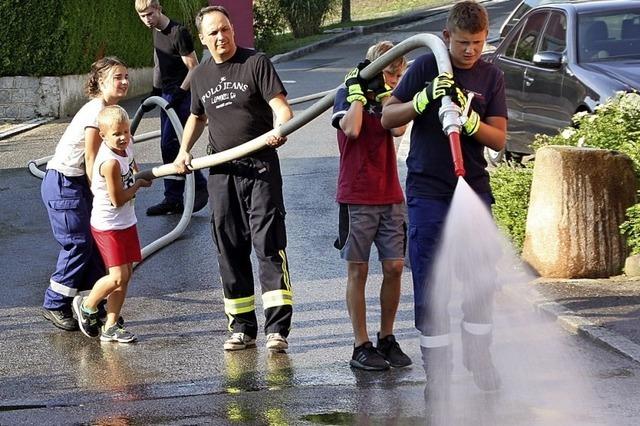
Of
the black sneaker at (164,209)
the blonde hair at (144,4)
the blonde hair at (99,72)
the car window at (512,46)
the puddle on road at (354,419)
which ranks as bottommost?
the black sneaker at (164,209)

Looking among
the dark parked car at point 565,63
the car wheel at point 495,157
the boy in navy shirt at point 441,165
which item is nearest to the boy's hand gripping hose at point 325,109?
the boy in navy shirt at point 441,165

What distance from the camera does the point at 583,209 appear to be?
8.84 metres

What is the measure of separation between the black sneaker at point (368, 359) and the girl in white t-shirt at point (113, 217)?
5.02ft

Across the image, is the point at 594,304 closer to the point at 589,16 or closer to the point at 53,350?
the point at 53,350

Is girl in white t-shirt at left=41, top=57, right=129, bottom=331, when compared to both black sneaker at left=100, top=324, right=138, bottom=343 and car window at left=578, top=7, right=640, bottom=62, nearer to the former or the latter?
black sneaker at left=100, top=324, right=138, bottom=343

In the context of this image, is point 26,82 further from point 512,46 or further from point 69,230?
point 69,230

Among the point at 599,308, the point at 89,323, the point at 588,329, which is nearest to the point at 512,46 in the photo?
the point at 599,308

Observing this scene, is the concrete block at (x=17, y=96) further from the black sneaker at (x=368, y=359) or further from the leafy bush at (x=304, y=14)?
the leafy bush at (x=304, y=14)

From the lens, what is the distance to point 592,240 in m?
8.90

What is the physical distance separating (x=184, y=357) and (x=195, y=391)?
0.74 metres

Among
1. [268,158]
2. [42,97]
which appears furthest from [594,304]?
[42,97]

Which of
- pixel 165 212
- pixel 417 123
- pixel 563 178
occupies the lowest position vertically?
pixel 165 212

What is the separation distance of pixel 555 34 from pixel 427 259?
7577mm

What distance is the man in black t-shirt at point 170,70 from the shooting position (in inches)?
458
